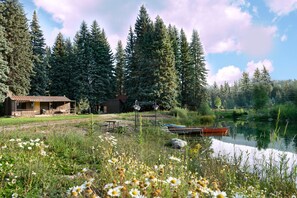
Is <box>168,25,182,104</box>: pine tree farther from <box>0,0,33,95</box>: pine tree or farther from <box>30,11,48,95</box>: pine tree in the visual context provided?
<box>0,0,33,95</box>: pine tree

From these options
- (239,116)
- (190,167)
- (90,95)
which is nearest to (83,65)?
(90,95)

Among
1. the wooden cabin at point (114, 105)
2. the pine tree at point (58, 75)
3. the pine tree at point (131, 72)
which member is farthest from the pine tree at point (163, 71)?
the pine tree at point (58, 75)

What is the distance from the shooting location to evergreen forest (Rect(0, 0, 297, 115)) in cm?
2955

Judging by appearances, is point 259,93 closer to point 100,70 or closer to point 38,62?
point 100,70

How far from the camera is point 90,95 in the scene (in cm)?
3647

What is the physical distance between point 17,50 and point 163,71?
58.0ft

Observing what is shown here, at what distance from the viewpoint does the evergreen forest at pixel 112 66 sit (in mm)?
29547

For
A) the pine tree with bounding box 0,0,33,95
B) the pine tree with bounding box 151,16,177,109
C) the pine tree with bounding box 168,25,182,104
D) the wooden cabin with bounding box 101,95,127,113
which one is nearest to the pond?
the pine tree with bounding box 151,16,177,109

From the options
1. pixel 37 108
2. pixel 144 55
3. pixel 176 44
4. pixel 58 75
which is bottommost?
pixel 37 108

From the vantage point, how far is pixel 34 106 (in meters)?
30.0

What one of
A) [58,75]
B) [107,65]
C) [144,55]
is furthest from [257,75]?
[58,75]

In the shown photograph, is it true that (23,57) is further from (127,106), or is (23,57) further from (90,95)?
(127,106)

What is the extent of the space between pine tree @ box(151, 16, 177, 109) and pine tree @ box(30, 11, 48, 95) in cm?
1490

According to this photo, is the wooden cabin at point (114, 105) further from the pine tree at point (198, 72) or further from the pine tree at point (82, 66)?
the pine tree at point (198, 72)
